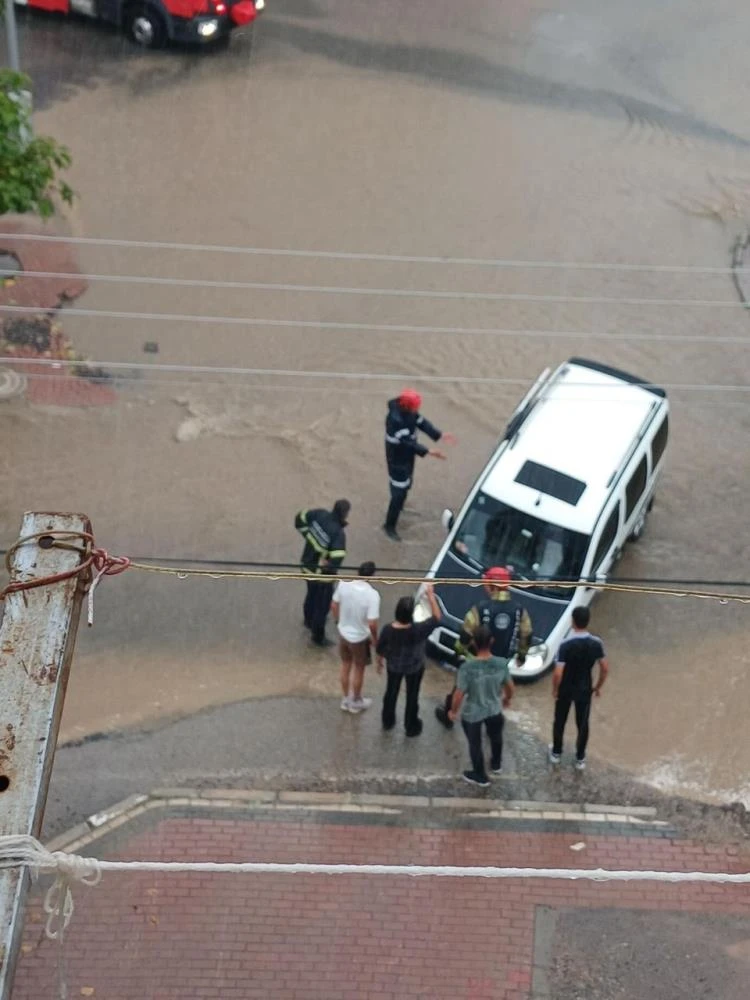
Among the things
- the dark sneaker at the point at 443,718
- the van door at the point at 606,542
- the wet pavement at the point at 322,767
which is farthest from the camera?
the van door at the point at 606,542

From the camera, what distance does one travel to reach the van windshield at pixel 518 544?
1106 cm

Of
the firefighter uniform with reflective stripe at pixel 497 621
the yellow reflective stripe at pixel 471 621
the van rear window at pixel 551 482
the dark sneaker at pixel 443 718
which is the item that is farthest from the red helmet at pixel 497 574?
the dark sneaker at pixel 443 718

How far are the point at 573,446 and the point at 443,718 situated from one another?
9.09 feet

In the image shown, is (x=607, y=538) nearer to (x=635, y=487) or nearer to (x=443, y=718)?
(x=635, y=487)

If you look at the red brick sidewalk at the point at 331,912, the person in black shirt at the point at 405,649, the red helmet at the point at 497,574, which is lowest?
the red brick sidewalk at the point at 331,912

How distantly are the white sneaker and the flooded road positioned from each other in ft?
1.07

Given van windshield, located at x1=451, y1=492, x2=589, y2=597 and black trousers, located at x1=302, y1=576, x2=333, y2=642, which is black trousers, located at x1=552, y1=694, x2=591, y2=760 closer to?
van windshield, located at x1=451, y1=492, x2=589, y2=597

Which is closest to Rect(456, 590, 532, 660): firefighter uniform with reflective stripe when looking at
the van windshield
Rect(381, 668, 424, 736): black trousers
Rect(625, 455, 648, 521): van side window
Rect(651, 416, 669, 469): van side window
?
Rect(381, 668, 424, 736): black trousers

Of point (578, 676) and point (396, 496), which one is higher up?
point (396, 496)

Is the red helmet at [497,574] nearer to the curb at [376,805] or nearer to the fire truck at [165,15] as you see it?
the curb at [376,805]

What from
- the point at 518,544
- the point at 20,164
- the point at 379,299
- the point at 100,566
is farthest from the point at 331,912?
the point at 379,299

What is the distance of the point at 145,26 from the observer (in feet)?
65.1

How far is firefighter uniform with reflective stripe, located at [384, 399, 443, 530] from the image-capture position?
11852 millimetres

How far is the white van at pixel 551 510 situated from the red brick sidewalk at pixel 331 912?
1.90 meters
